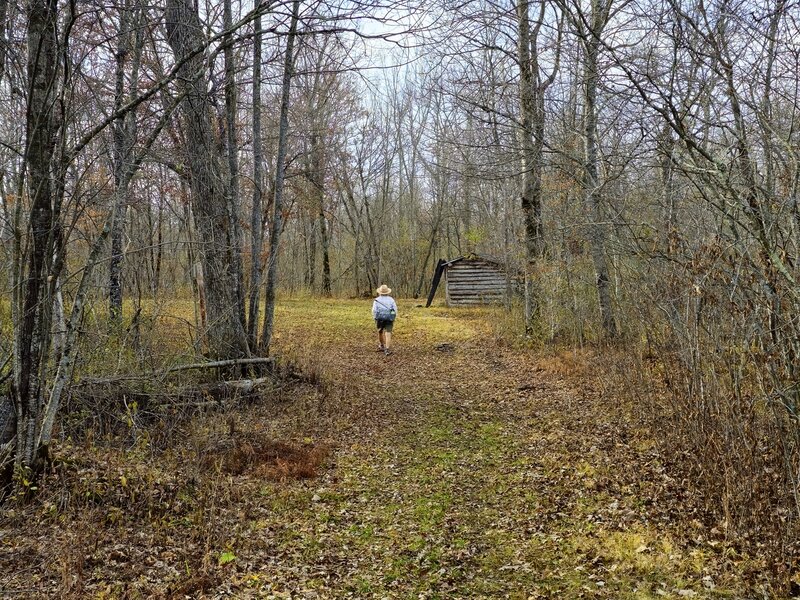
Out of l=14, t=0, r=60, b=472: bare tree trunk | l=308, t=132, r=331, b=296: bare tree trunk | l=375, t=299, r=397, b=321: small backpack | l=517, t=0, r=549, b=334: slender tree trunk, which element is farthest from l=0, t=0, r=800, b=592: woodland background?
l=308, t=132, r=331, b=296: bare tree trunk

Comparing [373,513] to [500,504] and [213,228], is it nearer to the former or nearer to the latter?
[500,504]

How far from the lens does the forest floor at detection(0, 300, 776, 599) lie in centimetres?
401

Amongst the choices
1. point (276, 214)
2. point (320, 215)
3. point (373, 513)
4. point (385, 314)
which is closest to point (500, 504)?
point (373, 513)

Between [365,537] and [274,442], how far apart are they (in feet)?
7.67

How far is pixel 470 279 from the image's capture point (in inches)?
1054

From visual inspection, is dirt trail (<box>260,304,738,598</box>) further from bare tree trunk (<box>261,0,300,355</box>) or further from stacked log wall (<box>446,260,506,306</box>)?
stacked log wall (<box>446,260,506,306</box>)

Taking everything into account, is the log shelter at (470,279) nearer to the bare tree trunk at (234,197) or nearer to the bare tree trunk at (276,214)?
the bare tree trunk at (276,214)

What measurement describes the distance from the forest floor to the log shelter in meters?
17.9

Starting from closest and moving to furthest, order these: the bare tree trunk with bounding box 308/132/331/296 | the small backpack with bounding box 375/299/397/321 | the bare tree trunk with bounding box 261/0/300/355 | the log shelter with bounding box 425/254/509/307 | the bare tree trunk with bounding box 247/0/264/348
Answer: the bare tree trunk with bounding box 247/0/264/348, the bare tree trunk with bounding box 261/0/300/355, the small backpack with bounding box 375/299/397/321, the bare tree trunk with bounding box 308/132/331/296, the log shelter with bounding box 425/254/509/307

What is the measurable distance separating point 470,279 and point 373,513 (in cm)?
2193

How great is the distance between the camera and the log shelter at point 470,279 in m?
26.4

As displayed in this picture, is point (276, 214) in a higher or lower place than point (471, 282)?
higher

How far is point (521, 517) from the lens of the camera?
5207 mm

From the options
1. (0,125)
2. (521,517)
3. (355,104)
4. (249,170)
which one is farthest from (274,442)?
(355,104)
